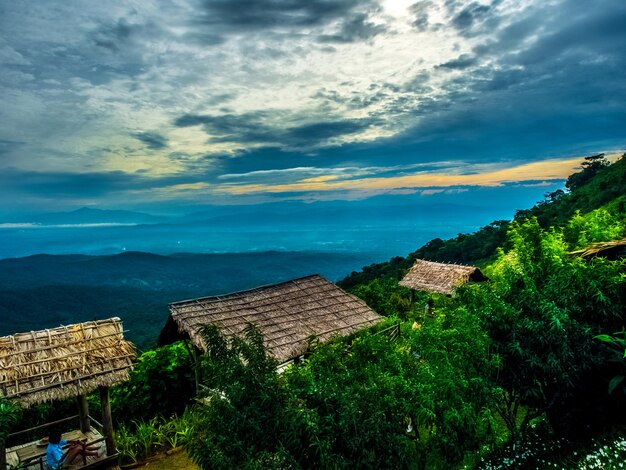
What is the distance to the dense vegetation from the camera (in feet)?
17.0

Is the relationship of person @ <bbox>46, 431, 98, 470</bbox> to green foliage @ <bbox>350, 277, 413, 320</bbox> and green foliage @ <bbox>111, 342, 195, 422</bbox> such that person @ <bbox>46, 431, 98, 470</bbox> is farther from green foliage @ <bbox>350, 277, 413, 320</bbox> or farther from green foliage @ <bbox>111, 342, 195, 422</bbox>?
green foliage @ <bbox>350, 277, 413, 320</bbox>

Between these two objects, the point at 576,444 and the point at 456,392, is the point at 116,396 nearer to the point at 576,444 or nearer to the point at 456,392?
the point at 456,392

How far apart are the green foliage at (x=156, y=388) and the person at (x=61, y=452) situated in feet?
8.46

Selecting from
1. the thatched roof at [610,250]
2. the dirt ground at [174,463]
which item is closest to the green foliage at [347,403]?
the thatched roof at [610,250]

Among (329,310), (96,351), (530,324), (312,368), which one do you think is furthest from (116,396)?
(530,324)

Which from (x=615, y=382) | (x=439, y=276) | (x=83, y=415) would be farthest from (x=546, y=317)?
(x=439, y=276)

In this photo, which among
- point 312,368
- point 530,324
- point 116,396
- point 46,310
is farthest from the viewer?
point 46,310

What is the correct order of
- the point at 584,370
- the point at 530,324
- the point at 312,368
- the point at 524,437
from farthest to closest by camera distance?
the point at 524,437
the point at 584,370
the point at 530,324
the point at 312,368

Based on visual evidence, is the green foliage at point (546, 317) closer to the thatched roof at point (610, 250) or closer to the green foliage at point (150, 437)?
the thatched roof at point (610, 250)

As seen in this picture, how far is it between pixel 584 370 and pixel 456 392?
154 inches

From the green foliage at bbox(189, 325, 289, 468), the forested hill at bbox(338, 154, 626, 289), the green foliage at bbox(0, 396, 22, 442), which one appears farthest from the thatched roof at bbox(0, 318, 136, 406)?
the forested hill at bbox(338, 154, 626, 289)

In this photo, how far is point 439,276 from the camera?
Result: 2536cm

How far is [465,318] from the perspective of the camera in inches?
316

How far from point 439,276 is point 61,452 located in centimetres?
2071
